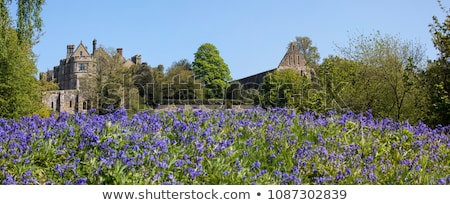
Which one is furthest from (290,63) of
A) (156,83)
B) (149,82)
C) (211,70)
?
(149,82)

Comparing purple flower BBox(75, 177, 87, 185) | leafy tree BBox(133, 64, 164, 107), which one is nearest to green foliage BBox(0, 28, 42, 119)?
purple flower BBox(75, 177, 87, 185)

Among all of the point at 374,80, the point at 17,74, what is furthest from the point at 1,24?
the point at 374,80

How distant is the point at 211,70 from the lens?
213 ft

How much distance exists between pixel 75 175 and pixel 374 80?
62.5ft

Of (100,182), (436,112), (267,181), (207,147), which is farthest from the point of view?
(436,112)

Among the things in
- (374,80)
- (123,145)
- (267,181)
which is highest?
(374,80)

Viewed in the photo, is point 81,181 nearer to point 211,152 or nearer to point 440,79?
point 211,152

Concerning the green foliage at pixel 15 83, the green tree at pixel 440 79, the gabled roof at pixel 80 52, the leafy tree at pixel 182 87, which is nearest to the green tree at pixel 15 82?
the green foliage at pixel 15 83

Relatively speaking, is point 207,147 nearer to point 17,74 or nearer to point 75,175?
point 75,175

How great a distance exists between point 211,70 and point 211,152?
58.6 metres

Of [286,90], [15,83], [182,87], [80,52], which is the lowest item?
[286,90]

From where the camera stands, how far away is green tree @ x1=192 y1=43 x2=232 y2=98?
6316 centimetres

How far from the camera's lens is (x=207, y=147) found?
22.0ft

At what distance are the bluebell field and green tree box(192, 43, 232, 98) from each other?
53761 millimetres
